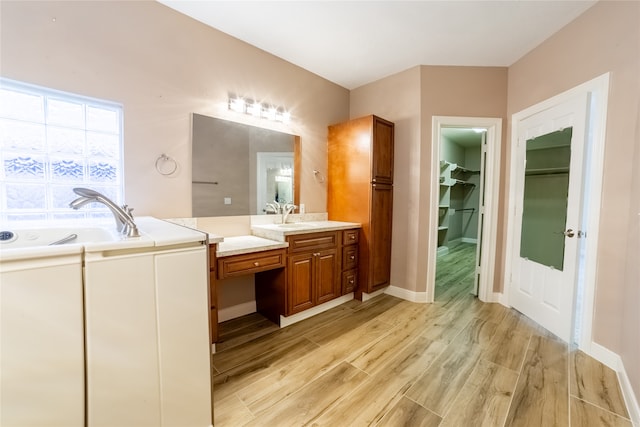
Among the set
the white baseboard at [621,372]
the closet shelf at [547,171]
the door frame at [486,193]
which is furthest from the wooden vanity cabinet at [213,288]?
the closet shelf at [547,171]

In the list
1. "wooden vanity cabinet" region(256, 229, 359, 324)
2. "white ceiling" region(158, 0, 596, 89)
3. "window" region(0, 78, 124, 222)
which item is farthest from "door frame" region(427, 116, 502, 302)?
"window" region(0, 78, 124, 222)

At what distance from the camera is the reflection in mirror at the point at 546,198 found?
2.22m

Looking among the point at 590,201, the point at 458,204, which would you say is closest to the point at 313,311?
the point at 590,201

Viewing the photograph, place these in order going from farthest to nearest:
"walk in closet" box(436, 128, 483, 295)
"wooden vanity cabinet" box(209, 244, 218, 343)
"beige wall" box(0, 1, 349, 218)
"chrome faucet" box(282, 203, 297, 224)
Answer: "walk in closet" box(436, 128, 483, 295) < "chrome faucet" box(282, 203, 297, 224) < "wooden vanity cabinet" box(209, 244, 218, 343) < "beige wall" box(0, 1, 349, 218)

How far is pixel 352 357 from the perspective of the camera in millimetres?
1934

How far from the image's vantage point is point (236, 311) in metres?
2.54

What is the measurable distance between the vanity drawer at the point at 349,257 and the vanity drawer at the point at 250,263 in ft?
2.54

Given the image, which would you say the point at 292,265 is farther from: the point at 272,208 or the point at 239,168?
the point at 239,168

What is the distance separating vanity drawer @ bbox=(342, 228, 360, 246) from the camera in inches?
111

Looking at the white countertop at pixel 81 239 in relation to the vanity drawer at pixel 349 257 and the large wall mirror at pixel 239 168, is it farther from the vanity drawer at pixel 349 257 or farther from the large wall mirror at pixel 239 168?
the vanity drawer at pixel 349 257

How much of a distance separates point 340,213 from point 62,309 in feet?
8.47

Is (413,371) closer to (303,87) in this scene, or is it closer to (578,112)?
(578,112)

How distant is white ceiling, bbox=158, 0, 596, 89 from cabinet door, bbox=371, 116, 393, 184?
27.1 inches

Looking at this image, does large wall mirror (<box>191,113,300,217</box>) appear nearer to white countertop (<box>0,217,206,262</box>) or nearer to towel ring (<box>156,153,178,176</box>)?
towel ring (<box>156,153,178,176</box>)
